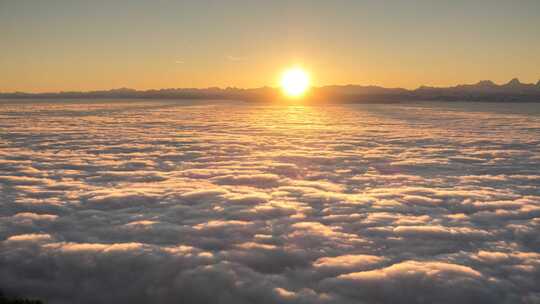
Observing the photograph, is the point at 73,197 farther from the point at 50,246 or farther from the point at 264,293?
the point at 264,293

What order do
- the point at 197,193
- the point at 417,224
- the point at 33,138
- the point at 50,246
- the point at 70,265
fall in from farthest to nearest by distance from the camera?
1. the point at 33,138
2. the point at 197,193
3. the point at 417,224
4. the point at 50,246
5. the point at 70,265

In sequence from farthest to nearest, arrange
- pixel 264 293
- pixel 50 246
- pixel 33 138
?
pixel 33 138 → pixel 50 246 → pixel 264 293

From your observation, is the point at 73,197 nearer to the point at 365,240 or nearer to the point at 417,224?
the point at 365,240

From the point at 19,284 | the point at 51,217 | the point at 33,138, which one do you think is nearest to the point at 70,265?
the point at 19,284

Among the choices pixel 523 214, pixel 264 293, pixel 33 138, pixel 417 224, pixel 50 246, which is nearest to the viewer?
pixel 264 293

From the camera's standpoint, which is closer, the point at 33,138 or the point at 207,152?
the point at 207,152

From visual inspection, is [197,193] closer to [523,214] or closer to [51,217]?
[51,217]

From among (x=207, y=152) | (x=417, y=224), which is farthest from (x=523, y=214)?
(x=207, y=152)

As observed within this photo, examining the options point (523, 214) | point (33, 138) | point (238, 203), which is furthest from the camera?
point (33, 138)

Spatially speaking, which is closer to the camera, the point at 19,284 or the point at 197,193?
the point at 19,284
